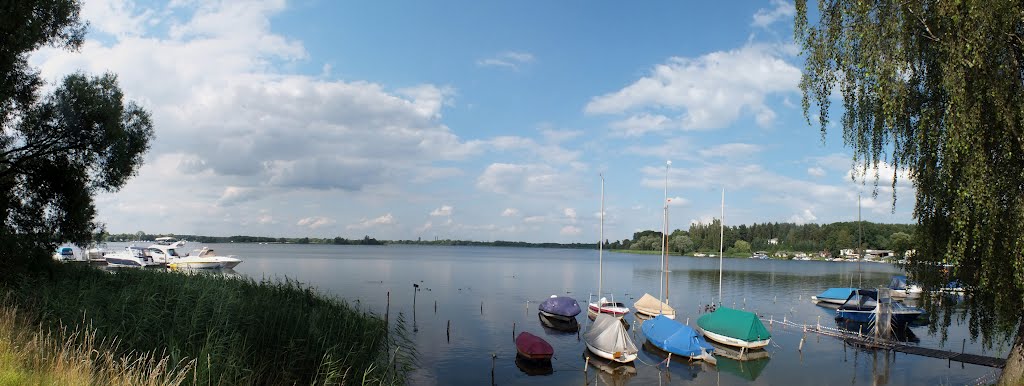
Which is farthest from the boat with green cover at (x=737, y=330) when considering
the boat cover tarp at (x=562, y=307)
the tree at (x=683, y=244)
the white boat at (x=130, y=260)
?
the tree at (x=683, y=244)

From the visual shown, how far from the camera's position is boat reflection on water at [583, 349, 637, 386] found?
2502 cm

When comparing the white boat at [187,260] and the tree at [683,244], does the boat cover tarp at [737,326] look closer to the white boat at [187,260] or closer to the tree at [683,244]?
the white boat at [187,260]

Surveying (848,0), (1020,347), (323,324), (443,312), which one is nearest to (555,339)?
(443,312)

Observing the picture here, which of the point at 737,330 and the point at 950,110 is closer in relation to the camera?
the point at 950,110

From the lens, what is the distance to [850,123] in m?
13.5

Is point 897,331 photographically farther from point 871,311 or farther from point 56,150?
point 56,150

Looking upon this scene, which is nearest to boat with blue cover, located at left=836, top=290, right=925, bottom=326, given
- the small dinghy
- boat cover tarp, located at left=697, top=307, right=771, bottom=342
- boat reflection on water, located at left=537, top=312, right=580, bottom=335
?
boat cover tarp, located at left=697, top=307, right=771, bottom=342

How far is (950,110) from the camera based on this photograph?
10.3 meters

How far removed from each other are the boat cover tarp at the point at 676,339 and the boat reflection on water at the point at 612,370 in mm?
2519

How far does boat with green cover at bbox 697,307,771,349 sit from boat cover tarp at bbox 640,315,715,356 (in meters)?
1.17

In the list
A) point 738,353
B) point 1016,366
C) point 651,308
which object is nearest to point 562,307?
point 651,308

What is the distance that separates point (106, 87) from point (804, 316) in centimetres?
5415

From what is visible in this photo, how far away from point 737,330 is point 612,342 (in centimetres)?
876

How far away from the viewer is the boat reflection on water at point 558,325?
1486 inches
